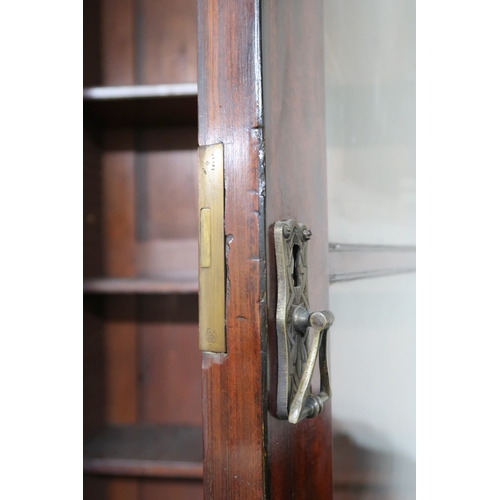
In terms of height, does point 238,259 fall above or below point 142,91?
below

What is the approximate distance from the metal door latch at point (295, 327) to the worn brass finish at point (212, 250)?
0.05m

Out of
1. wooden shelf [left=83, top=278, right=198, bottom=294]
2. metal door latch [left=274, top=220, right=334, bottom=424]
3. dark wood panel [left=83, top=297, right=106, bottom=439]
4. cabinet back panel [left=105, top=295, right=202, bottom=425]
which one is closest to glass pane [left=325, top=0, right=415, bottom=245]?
metal door latch [left=274, top=220, right=334, bottom=424]

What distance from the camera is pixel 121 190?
2.87 ft

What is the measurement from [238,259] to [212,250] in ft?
0.08

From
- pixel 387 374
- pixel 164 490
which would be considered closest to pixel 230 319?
pixel 387 374

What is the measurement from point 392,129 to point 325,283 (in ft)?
1.10

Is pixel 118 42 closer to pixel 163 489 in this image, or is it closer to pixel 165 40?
pixel 165 40

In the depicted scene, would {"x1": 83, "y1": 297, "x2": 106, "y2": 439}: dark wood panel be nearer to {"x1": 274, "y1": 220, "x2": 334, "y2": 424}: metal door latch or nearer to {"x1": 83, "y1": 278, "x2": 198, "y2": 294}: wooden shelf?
{"x1": 83, "y1": 278, "x2": 198, "y2": 294}: wooden shelf

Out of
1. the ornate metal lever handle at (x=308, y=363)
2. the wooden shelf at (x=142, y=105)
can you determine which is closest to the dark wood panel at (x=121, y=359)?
the wooden shelf at (x=142, y=105)

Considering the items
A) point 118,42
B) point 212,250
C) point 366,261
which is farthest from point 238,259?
point 118,42

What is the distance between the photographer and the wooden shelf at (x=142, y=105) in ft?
2.33

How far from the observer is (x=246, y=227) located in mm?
357

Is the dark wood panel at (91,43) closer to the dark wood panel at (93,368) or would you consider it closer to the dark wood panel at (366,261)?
the dark wood panel at (93,368)

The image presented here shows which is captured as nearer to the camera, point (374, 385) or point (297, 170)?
point (297, 170)
